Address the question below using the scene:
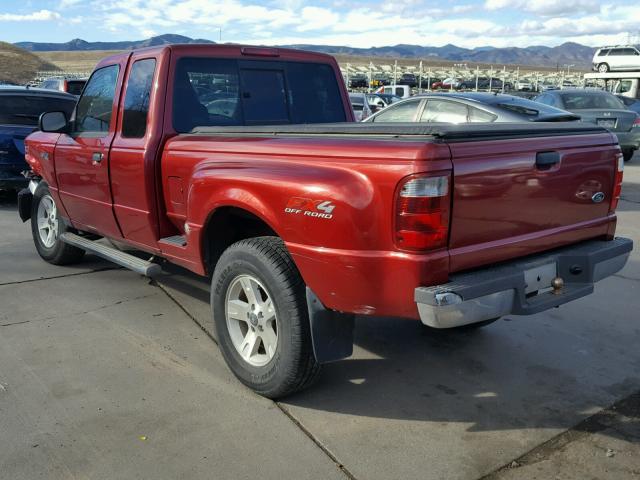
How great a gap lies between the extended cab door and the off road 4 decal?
2.12m

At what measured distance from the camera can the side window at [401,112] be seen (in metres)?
9.00

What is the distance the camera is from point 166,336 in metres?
4.30

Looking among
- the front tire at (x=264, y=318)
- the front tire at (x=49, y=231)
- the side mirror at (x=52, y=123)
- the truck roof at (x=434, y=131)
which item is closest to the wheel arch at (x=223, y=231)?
the front tire at (x=264, y=318)

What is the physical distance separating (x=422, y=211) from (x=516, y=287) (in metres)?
0.70

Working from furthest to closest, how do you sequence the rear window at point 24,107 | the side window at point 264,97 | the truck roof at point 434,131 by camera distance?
1. the rear window at point 24,107
2. the side window at point 264,97
3. the truck roof at point 434,131

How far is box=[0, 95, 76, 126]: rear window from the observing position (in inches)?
343

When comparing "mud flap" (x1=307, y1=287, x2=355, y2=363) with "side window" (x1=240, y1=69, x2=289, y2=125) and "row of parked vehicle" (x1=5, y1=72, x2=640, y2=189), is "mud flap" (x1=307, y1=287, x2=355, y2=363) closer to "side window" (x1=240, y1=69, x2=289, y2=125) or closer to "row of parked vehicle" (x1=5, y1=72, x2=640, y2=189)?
"side window" (x1=240, y1=69, x2=289, y2=125)

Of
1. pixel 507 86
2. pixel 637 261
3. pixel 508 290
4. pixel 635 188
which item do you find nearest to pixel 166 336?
pixel 508 290

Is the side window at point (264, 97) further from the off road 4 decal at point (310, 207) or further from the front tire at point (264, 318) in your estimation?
the off road 4 decal at point (310, 207)

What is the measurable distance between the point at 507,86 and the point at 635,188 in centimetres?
4957

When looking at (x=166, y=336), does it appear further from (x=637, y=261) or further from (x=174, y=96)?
(x=637, y=261)

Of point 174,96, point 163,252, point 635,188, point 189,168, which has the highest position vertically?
point 174,96

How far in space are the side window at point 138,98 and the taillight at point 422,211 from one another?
89.0 inches

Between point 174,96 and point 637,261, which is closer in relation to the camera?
point 174,96
